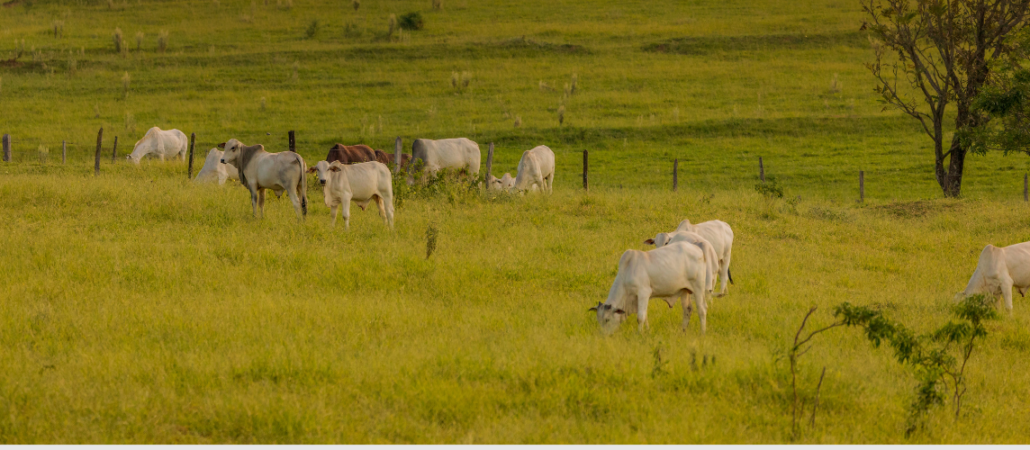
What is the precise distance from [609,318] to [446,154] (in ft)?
43.5

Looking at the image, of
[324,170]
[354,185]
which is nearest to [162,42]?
[354,185]

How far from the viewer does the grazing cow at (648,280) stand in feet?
29.5

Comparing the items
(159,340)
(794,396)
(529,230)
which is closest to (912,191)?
(529,230)

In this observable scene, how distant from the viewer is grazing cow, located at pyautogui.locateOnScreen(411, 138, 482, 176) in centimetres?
2130

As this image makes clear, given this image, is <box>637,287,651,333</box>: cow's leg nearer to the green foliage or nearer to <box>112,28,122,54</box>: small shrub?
the green foliage

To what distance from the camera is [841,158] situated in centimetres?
3312

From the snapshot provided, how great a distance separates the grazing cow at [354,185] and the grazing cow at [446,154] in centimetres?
517

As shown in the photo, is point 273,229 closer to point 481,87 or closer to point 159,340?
point 159,340

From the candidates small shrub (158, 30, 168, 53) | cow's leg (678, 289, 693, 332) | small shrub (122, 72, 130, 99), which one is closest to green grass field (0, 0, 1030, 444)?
cow's leg (678, 289, 693, 332)

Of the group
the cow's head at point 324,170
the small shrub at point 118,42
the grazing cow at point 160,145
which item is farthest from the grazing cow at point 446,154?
the small shrub at point 118,42

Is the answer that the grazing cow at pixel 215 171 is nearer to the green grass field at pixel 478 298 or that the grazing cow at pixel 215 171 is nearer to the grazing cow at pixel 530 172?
the green grass field at pixel 478 298

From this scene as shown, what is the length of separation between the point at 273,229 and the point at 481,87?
3020cm

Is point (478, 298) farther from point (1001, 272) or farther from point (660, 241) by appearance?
point (1001, 272)

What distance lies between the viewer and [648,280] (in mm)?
9023
